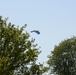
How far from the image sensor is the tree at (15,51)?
19.2m

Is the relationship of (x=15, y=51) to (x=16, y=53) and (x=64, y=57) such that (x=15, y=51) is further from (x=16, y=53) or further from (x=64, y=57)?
(x=64, y=57)

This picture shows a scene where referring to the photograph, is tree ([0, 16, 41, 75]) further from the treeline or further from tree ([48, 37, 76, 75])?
tree ([48, 37, 76, 75])

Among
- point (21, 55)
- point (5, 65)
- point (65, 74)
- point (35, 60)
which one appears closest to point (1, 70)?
point (5, 65)

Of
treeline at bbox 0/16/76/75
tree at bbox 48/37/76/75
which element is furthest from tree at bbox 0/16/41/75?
tree at bbox 48/37/76/75

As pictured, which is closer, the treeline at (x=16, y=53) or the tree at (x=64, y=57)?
the treeline at (x=16, y=53)

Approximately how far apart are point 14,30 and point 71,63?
187ft

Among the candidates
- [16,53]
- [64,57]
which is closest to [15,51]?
[16,53]

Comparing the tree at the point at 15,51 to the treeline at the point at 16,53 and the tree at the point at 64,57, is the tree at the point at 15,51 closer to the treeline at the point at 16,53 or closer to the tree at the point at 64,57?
the treeline at the point at 16,53

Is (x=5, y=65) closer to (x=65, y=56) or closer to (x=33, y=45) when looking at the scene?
(x=33, y=45)

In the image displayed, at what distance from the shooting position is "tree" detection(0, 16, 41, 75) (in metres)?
19.2

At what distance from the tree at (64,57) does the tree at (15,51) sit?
182 ft

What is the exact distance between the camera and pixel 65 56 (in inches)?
3039

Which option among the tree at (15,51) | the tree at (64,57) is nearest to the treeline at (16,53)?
the tree at (15,51)

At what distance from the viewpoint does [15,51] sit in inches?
787
